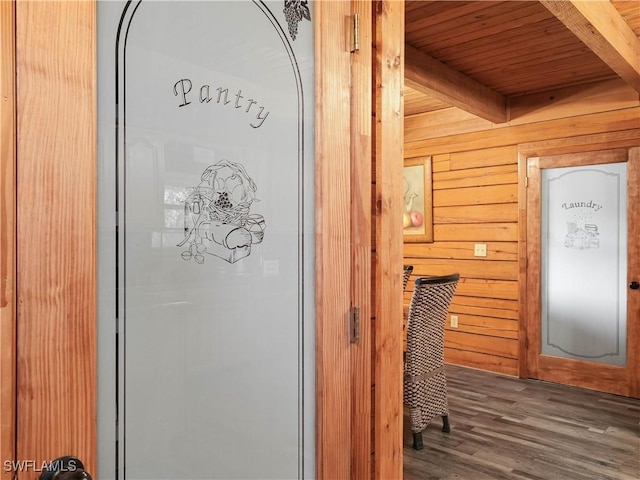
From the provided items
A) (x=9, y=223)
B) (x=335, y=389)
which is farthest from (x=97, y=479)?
(x=335, y=389)

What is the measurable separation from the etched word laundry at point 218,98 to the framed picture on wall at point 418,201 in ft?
14.1

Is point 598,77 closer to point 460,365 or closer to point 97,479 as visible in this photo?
point 460,365

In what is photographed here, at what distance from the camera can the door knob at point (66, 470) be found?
27.5 inches

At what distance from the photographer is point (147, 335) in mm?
847

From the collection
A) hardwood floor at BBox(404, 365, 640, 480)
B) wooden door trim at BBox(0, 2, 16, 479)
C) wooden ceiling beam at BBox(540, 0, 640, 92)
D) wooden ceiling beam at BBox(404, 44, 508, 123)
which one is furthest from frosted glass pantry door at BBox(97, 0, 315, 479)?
wooden ceiling beam at BBox(404, 44, 508, 123)

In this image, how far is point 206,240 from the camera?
94 cm

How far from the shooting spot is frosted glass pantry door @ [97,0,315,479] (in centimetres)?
81

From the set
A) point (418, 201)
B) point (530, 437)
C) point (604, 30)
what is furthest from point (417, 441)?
point (418, 201)

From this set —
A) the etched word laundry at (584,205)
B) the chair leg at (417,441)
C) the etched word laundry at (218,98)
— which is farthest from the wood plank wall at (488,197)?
the etched word laundry at (218,98)

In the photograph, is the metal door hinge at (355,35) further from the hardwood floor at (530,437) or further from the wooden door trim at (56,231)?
the hardwood floor at (530,437)

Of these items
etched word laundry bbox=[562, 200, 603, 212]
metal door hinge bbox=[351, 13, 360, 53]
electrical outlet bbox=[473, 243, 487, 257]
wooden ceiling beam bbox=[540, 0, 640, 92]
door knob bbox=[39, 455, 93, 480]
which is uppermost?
wooden ceiling beam bbox=[540, 0, 640, 92]

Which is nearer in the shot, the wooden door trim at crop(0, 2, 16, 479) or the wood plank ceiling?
the wooden door trim at crop(0, 2, 16, 479)

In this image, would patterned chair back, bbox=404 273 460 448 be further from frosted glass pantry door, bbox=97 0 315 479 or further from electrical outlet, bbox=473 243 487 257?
frosted glass pantry door, bbox=97 0 315 479

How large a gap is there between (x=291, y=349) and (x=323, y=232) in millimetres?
284
